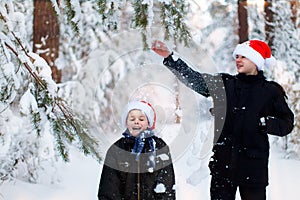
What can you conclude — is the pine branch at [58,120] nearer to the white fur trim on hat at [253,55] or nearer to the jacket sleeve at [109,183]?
the jacket sleeve at [109,183]

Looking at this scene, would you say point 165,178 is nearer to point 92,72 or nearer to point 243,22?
point 92,72

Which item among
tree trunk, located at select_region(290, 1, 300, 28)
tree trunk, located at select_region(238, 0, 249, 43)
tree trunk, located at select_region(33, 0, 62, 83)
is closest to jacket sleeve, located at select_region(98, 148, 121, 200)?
tree trunk, located at select_region(33, 0, 62, 83)

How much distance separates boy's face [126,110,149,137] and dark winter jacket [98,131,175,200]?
0.37 feet

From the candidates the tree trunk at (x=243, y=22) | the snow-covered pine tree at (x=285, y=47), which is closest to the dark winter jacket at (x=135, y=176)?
the snow-covered pine tree at (x=285, y=47)

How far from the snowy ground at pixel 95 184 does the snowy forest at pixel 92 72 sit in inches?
8.6

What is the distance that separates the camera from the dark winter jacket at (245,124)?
2.95 m

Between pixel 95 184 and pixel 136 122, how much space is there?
A: 123 inches

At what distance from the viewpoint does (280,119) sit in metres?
2.94

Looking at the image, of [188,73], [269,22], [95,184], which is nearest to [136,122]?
[188,73]

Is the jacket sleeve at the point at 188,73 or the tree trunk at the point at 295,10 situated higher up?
the tree trunk at the point at 295,10

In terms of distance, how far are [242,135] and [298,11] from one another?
1005cm

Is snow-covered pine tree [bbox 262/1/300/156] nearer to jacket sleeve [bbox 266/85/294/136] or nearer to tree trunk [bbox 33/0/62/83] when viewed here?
tree trunk [bbox 33/0/62/83]

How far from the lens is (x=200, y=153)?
6.14 meters

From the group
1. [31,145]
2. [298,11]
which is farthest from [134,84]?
[298,11]
